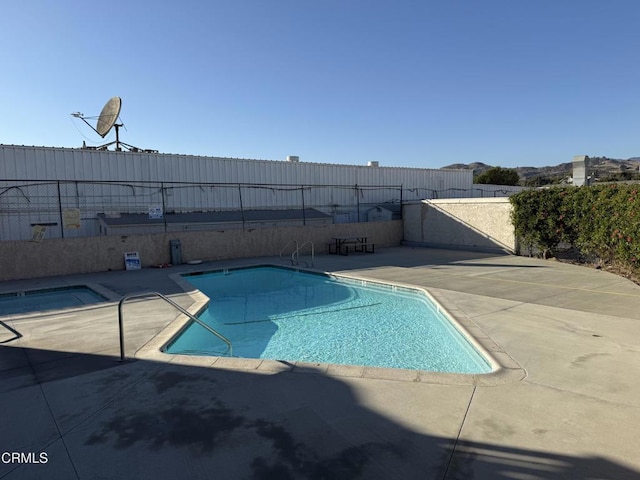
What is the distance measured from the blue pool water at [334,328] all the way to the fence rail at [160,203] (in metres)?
6.64

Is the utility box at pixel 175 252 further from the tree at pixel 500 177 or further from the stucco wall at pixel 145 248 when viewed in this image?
the tree at pixel 500 177

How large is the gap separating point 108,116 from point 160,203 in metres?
5.53

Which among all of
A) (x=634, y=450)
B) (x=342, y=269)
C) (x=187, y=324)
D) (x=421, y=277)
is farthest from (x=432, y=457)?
(x=342, y=269)

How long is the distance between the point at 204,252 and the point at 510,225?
1231 cm

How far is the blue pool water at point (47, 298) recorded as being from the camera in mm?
8953

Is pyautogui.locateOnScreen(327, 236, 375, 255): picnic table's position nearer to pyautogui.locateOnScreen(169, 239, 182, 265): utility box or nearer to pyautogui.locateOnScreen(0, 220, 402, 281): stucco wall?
pyautogui.locateOnScreen(0, 220, 402, 281): stucco wall

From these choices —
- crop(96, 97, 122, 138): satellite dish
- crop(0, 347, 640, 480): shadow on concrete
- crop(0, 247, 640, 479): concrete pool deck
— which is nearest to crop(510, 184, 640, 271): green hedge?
crop(0, 247, 640, 479): concrete pool deck

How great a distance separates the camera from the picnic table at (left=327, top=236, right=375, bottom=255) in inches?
695

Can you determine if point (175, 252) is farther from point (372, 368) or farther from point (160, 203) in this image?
point (372, 368)

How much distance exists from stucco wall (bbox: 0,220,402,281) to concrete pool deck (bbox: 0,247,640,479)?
295 inches

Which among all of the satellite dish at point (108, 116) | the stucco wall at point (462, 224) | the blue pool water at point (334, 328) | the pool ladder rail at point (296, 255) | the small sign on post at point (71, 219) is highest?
the satellite dish at point (108, 116)

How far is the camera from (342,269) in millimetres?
13125

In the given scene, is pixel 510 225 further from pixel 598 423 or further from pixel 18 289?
pixel 18 289
